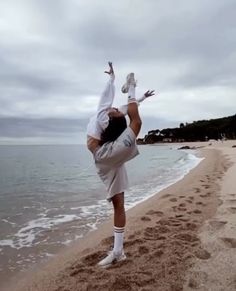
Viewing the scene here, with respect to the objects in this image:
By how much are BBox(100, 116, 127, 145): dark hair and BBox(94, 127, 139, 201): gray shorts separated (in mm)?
68

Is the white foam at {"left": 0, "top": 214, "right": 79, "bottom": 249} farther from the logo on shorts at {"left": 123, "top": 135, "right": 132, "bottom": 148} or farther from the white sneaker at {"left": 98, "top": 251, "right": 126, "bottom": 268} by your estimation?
the logo on shorts at {"left": 123, "top": 135, "right": 132, "bottom": 148}

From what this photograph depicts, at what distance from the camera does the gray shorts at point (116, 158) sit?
410 cm

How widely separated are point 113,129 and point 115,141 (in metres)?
0.17

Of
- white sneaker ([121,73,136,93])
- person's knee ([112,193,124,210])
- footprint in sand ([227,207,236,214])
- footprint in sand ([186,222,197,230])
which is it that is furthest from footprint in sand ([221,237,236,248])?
white sneaker ([121,73,136,93])

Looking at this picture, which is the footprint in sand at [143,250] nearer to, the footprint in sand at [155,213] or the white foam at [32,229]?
the footprint in sand at [155,213]

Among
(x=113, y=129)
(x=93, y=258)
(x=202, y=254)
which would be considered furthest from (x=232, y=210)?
(x=113, y=129)

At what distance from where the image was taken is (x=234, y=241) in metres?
5.13

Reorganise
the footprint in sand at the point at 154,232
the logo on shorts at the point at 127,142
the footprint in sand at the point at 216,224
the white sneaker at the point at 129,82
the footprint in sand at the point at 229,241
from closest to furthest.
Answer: the logo on shorts at the point at 127,142 < the white sneaker at the point at 129,82 < the footprint in sand at the point at 229,241 < the footprint in sand at the point at 154,232 < the footprint in sand at the point at 216,224

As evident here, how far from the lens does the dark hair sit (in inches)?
165

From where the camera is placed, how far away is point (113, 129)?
166 inches

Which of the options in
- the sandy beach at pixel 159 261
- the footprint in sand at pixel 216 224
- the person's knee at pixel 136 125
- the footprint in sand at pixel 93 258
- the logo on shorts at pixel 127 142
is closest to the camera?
the sandy beach at pixel 159 261

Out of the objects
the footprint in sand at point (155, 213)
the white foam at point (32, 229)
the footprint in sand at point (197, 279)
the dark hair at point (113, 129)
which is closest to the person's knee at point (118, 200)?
the dark hair at point (113, 129)

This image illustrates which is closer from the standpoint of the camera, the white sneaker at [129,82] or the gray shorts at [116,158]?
the gray shorts at [116,158]

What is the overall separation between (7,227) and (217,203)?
4.97 metres
